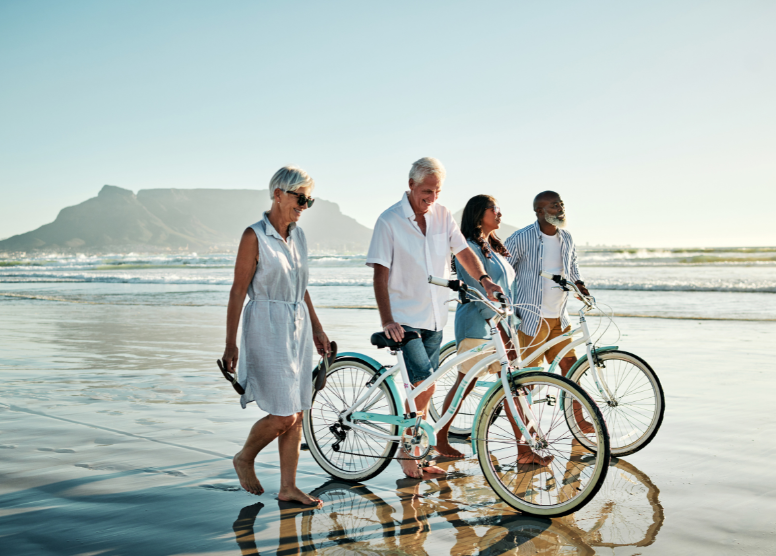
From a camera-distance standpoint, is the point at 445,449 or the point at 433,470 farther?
Result: the point at 445,449

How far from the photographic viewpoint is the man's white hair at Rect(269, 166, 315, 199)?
3770mm

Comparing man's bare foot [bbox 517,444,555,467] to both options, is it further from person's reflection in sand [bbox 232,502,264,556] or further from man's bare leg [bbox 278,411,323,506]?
person's reflection in sand [bbox 232,502,264,556]

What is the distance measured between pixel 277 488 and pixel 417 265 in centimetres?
167

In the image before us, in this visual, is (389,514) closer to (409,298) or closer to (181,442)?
(409,298)

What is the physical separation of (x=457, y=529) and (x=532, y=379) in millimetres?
906

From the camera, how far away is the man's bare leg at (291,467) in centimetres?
382

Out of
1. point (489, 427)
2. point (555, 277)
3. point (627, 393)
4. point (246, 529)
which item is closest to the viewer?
point (246, 529)

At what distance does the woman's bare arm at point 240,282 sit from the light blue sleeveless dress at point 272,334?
4 centimetres

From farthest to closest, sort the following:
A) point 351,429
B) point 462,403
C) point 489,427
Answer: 1. point 462,403
2. point 351,429
3. point 489,427

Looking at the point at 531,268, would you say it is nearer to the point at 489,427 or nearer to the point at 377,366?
the point at 377,366

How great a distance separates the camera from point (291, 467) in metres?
3.91

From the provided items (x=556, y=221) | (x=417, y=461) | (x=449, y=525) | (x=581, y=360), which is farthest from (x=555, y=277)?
(x=449, y=525)

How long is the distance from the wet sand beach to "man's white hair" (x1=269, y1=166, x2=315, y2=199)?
6.00 ft

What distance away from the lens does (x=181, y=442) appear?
5.07 m
